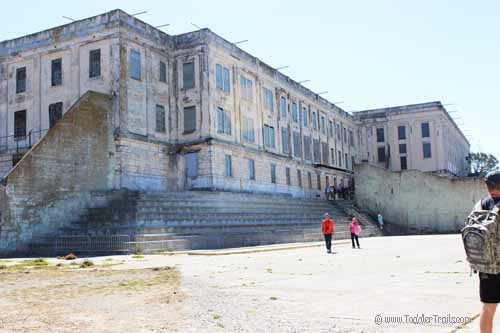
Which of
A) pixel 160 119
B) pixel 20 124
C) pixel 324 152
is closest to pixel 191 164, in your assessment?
pixel 160 119

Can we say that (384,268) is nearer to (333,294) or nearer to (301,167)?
(333,294)

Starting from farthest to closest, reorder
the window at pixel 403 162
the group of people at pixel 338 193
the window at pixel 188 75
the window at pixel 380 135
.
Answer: the window at pixel 380 135 → the window at pixel 403 162 → the group of people at pixel 338 193 → the window at pixel 188 75

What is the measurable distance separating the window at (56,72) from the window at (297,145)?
70.4ft

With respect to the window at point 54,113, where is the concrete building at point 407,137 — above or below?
above

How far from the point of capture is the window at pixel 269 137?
1633 inches

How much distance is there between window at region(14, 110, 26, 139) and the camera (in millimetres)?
33094

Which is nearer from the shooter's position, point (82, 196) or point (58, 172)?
point (58, 172)

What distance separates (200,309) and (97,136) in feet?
70.8

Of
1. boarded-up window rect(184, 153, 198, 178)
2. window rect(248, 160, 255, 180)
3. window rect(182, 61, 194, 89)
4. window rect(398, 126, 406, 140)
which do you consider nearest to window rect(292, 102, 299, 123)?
window rect(248, 160, 255, 180)

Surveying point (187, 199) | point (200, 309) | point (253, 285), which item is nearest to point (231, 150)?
point (187, 199)


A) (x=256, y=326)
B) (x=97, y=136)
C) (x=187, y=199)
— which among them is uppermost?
(x=97, y=136)

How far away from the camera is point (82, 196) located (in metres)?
25.8

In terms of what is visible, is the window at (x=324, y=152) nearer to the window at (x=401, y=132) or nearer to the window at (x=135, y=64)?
the window at (x=401, y=132)

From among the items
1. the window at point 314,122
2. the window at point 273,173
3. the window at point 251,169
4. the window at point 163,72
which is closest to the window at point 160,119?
the window at point 163,72
